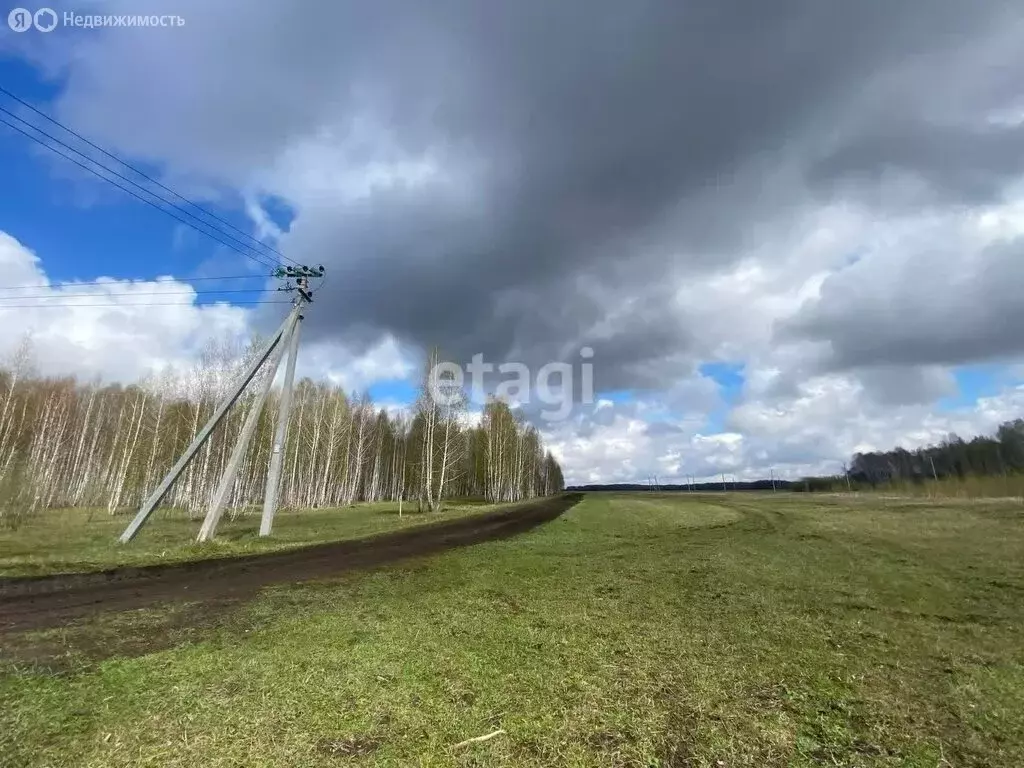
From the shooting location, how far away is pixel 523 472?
95812mm

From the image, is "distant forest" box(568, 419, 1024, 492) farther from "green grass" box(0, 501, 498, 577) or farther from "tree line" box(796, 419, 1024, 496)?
"green grass" box(0, 501, 498, 577)

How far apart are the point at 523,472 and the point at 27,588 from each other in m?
86.8

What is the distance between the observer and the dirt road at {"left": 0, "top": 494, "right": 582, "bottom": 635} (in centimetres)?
905

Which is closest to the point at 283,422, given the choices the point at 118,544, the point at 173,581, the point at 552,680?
Result: the point at 118,544

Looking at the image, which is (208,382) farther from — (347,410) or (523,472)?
(523,472)

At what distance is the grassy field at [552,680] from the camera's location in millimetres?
4223

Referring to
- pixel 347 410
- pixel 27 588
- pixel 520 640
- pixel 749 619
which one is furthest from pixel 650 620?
pixel 347 410

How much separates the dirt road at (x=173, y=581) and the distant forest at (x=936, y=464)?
78667mm

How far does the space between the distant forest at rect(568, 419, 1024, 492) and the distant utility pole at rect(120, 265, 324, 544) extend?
79.0 metres

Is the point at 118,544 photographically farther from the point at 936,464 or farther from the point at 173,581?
the point at 936,464

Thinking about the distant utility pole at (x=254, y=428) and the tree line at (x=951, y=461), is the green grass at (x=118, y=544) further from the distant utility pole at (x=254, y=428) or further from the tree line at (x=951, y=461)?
the tree line at (x=951, y=461)

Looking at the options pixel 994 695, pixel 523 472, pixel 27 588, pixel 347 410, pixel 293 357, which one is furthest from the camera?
pixel 523 472

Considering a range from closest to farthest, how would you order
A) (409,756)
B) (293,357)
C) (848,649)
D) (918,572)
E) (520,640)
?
(409,756) → (848,649) → (520,640) → (918,572) → (293,357)

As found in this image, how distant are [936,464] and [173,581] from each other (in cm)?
13079
